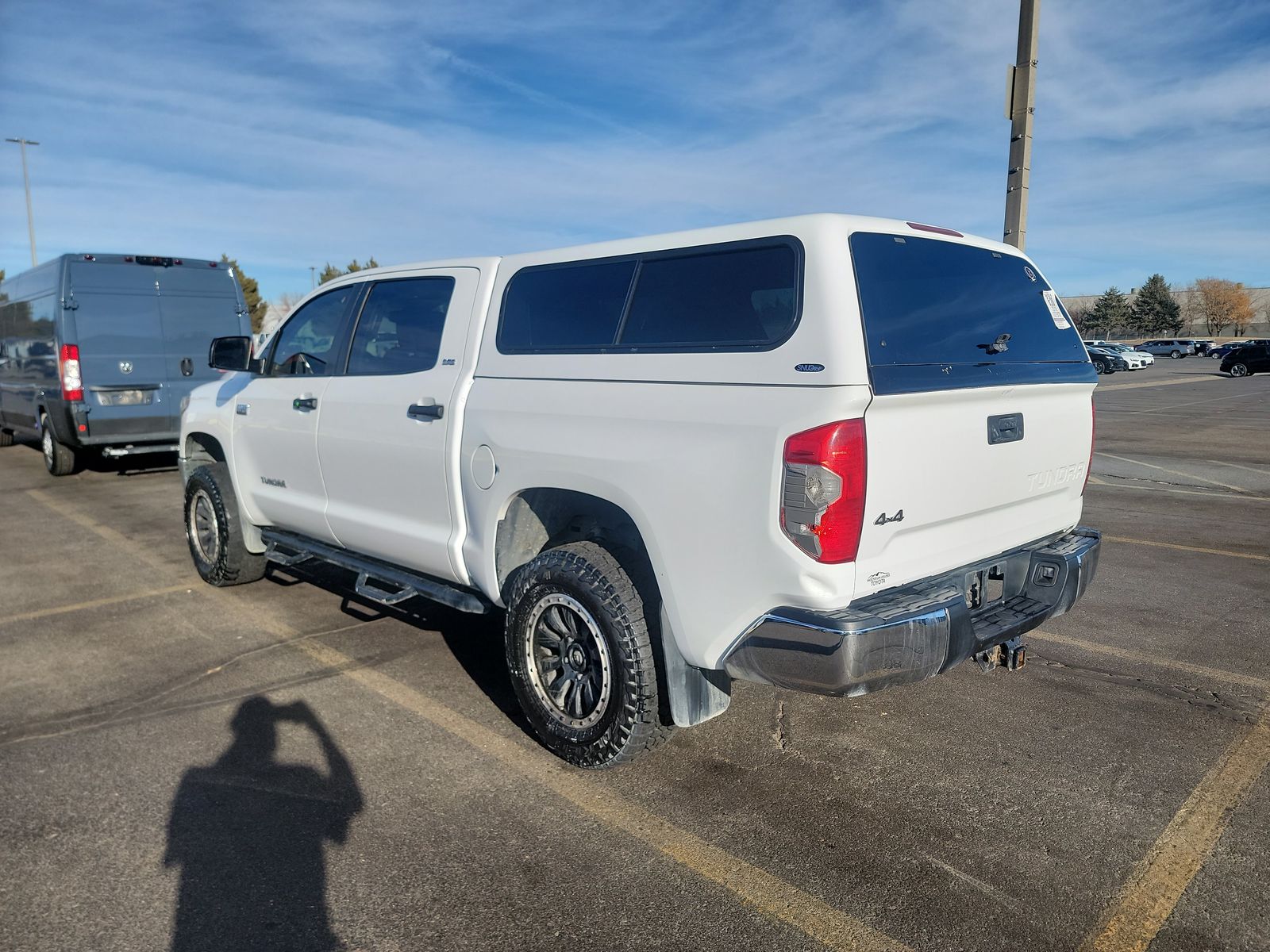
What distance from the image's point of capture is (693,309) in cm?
336

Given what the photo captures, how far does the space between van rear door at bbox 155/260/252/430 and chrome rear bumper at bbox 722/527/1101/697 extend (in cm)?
963

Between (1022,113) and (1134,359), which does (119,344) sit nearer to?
(1022,113)

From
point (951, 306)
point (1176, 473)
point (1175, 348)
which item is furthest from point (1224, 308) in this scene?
point (951, 306)

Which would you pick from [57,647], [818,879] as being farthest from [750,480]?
[57,647]

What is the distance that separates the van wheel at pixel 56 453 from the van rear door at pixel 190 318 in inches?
59.7

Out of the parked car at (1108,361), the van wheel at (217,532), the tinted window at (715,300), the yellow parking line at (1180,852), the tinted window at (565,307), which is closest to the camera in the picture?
the yellow parking line at (1180,852)

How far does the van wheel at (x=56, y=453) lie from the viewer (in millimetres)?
11352

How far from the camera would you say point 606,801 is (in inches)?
135

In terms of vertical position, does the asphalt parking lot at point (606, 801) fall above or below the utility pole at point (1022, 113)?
below

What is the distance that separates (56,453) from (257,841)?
10143 mm

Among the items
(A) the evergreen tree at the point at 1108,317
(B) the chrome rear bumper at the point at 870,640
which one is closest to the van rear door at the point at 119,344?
(B) the chrome rear bumper at the point at 870,640

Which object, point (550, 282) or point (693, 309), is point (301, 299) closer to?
point (550, 282)

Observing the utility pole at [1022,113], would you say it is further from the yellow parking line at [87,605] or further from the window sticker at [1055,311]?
the yellow parking line at [87,605]

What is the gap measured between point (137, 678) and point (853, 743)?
3.45 m
